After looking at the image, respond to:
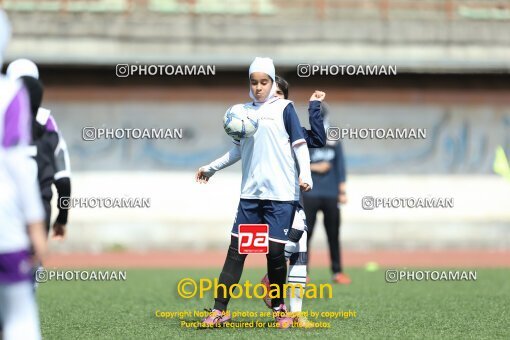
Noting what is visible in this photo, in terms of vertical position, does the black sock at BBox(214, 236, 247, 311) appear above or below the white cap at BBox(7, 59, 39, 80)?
below

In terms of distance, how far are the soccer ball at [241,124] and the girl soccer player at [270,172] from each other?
0.05 metres

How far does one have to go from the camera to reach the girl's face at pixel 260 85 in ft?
26.1

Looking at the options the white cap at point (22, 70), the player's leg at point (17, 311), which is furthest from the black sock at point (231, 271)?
the player's leg at point (17, 311)

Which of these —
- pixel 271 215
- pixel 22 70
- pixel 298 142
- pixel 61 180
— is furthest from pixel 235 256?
pixel 22 70

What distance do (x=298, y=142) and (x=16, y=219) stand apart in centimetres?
Answer: 383

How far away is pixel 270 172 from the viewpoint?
7914 millimetres

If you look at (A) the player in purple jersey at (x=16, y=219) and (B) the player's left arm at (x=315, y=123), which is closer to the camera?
(A) the player in purple jersey at (x=16, y=219)

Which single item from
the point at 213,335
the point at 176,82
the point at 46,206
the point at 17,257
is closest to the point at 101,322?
the point at 213,335

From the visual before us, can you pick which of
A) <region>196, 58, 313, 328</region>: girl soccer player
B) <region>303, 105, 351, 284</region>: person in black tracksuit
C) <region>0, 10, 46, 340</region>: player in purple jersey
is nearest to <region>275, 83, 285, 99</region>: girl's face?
<region>196, 58, 313, 328</region>: girl soccer player

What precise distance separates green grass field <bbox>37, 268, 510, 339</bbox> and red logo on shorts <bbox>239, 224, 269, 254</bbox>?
0.67m

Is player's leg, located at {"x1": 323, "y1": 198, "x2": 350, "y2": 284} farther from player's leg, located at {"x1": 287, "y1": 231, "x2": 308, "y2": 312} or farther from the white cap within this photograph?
the white cap

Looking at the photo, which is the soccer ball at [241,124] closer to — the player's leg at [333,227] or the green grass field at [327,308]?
the green grass field at [327,308]

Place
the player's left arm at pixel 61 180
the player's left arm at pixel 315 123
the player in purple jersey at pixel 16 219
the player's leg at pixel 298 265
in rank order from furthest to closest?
the player's leg at pixel 298 265, the player's left arm at pixel 315 123, the player's left arm at pixel 61 180, the player in purple jersey at pixel 16 219

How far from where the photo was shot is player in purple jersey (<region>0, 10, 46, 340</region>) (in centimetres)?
433
